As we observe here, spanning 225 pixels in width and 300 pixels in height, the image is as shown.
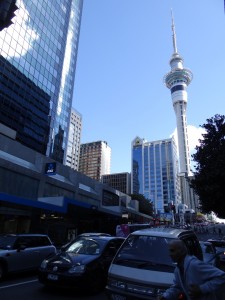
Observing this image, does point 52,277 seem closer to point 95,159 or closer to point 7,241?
point 7,241

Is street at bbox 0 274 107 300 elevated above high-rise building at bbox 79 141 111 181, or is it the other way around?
high-rise building at bbox 79 141 111 181

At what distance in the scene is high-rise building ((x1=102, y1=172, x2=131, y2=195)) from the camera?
6767 inches

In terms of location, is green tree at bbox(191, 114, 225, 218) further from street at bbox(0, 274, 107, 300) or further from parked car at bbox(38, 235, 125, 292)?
street at bbox(0, 274, 107, 300)

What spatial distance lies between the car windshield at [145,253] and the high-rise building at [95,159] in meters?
175

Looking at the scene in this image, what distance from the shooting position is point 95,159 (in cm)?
18400

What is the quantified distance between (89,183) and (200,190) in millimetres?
26896

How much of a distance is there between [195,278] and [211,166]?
2156 centimetres

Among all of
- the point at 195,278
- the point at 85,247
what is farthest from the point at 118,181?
the point at 195,278

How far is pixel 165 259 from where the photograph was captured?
6098 mm

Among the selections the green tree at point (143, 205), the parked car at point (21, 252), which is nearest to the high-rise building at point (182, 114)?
the green tree at point (143, 205)

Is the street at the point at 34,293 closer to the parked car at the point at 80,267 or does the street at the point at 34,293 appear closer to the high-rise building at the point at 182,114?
the parked car at the point at 80,267

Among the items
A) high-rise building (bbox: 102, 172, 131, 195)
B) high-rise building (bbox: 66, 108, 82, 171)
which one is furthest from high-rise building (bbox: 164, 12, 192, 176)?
high-rise building (bbox: 66, 108, 82, 171)

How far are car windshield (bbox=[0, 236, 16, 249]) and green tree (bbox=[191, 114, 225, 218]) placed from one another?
16.7 meters

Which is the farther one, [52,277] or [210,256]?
[210,256]
